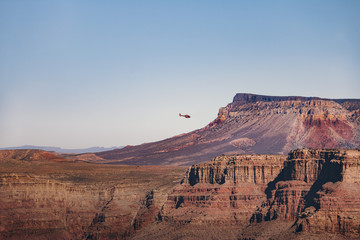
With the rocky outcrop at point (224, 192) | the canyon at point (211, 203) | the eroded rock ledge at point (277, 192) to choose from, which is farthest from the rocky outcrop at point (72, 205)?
the eroded rock ledge at point (277, 192)

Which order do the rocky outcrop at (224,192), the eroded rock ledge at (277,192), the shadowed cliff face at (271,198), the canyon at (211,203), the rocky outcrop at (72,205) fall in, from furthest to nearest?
the rocky outcrop at (72,205) < the rocky outcrop at (224,192) < the canyon at (211,203) < the eroded rock ledge at (277,192) < the shadowed cliff face at (271,198)

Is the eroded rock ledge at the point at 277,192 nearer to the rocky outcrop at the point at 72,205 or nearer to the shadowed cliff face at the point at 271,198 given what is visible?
the shadowed cliff face at the point at 271,198

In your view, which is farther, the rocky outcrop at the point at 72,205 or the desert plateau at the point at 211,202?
the rocky outcrop at the point at 72,205

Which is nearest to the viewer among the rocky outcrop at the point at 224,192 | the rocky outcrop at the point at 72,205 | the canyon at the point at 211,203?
the canyon at the point at 211,203

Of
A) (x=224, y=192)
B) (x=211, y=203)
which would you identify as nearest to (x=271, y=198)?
(x=224, y=192)

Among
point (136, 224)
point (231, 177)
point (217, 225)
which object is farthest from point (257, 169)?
point (136, 224)

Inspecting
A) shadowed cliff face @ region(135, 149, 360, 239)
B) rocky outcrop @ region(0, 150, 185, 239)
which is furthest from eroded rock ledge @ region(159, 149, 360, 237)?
rocky outcrop @ region(0, 150, 185, 239)

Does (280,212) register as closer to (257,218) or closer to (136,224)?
(257,218)
